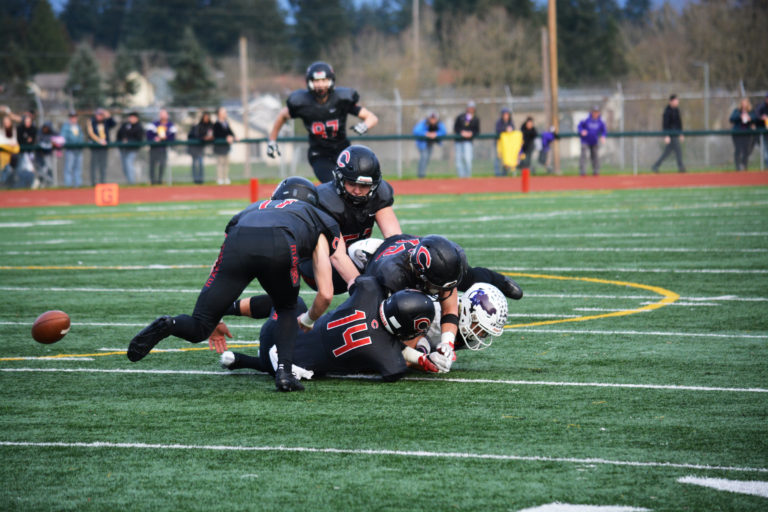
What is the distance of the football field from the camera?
4.62 meters

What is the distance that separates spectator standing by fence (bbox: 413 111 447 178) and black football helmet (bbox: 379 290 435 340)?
21968mm

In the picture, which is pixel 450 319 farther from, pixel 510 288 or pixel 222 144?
pixel 222 144

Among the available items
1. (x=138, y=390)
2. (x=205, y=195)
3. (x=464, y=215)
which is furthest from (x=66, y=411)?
(x=205, y=195)

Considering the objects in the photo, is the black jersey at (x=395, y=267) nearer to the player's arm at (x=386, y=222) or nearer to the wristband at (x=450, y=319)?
the wristband at (x=450, y=319)

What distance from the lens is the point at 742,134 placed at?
96.0 ft

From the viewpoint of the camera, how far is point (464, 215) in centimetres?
1944

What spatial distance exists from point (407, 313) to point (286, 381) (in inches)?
33.2

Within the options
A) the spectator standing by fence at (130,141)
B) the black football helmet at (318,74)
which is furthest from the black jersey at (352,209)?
the spectator standing by fence at (130,141)

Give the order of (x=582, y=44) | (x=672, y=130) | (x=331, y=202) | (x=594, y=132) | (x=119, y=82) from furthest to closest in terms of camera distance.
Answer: (x=119, y=82), (x=582, y=44), (x=672, y=130), (x=594, y=132), (x=331, y=202)

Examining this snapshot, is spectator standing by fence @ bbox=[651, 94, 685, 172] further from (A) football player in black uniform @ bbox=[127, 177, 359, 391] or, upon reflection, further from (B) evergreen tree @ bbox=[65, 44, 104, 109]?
(B) evergreen tree @ bbox=[65, 44, 104, 109]

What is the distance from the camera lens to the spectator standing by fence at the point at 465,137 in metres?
28.5

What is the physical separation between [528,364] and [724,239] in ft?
26.0

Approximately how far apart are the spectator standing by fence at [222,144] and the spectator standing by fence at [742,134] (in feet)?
43.0

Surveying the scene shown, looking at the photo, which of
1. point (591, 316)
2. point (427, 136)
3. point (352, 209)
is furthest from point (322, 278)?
point (427, 136)
